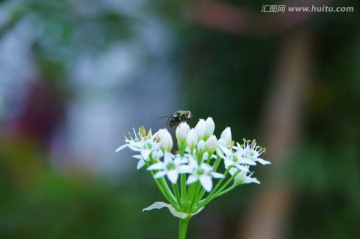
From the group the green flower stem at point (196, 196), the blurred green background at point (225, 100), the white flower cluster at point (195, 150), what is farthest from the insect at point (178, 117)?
the blurred green background at point (225, 100)

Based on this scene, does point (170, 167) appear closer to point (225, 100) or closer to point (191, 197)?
point (191, 197)

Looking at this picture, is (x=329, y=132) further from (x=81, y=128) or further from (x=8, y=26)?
(x=81, y=128)

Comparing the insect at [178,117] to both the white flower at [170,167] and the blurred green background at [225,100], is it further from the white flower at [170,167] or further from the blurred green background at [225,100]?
the blurred green background at [225,100]

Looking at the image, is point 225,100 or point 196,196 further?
point 225,100

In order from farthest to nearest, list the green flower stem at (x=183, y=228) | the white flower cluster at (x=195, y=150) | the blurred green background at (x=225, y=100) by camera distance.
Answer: the blurred green background at (x=225, y=100) → the white flower cluster at (x=195, y=150) → the green flower stem at (x=183, y=228)

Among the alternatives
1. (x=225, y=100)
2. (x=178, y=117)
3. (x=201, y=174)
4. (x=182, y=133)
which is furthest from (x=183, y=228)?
(x=225, y=100)

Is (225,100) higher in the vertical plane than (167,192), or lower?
higher

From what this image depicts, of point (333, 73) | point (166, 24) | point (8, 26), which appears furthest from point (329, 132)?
point (8, 26)

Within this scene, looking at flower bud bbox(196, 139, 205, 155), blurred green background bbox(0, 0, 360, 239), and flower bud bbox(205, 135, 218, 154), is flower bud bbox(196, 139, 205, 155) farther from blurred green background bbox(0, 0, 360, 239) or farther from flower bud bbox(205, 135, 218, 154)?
blurred green background bbox(0, 0, 360, 239)
